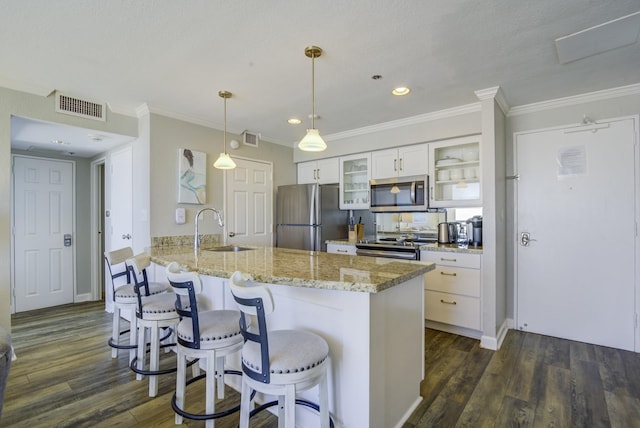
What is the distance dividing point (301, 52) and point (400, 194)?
2.19 metres

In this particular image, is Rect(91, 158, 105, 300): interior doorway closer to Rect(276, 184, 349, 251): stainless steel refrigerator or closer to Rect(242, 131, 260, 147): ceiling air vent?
Rect(242, 131, 260, 147): ceiling air vent

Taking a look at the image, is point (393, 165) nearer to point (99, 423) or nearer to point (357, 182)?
point (357, 182)

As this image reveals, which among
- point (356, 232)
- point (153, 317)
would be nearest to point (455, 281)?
point (356, 232)

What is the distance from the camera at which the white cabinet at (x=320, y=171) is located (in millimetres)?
4539

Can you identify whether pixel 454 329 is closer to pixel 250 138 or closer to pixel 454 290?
pixel 454 290

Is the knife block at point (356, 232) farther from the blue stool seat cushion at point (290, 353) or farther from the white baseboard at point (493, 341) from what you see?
the blue stool seat cushion at point (290, 353)

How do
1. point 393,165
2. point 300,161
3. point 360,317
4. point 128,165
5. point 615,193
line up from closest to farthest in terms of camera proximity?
1. point 360,317
2. point 615,193
3. point 128,165
4. point 393,165
5. point 300,161

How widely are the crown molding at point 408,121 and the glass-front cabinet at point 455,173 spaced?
28cm

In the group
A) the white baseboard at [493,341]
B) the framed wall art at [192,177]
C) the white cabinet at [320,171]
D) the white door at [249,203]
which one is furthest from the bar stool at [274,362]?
the white cabinet at [320,171]

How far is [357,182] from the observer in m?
4.50

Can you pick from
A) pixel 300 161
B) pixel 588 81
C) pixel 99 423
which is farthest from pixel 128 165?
pixel 588 81

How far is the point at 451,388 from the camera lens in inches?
87.3

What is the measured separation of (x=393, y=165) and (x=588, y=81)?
1958mm

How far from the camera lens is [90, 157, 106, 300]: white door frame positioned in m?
4.63
